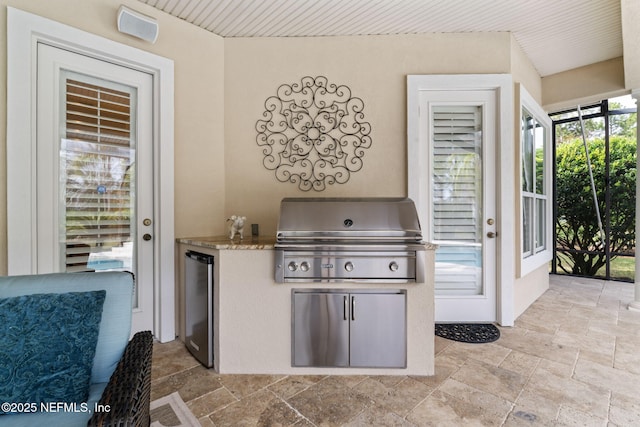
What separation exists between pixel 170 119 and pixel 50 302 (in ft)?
5.79

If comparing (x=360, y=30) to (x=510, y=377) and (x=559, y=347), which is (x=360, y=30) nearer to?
(x=510, y=377)

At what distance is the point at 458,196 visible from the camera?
9.32ft

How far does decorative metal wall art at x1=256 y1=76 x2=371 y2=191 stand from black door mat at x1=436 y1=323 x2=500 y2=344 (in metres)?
1.62

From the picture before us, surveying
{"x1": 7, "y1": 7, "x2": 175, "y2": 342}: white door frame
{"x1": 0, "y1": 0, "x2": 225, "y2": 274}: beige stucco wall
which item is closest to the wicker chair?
{"x1": 7, "y1": 7, "x2": 175, "y2": 342}: white door frame

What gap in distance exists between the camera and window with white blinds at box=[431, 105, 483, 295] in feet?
9.25

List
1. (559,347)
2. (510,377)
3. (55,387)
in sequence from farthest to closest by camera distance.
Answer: (559,347) → (510,377) → (55,387)

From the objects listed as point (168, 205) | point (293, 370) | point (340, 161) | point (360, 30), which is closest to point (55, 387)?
point (293, 370)

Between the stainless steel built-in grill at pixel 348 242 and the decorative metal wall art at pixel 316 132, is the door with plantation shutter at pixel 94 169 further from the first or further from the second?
the stainless steel built-in grill at pixel 348 242

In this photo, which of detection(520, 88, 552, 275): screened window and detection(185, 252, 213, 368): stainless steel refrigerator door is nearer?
detection(185, 252, 213, 368): stainless steel refrigerator door

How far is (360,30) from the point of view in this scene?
267 cm

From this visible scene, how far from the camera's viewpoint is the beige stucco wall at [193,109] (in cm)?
235

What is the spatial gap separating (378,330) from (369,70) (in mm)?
2255

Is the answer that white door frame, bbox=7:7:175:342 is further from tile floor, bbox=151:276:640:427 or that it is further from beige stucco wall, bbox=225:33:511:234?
tile floor, bbox=151:276:640:427

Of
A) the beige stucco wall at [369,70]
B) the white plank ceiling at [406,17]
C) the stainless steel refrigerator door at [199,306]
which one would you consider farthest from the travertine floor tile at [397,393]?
the white plank ceiling at [406,17]
